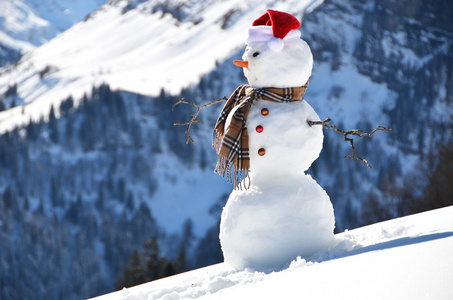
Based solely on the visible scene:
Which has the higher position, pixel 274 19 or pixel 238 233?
pixel 274 19

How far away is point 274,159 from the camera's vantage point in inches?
171

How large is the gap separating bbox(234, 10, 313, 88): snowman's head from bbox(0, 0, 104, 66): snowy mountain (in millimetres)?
76346

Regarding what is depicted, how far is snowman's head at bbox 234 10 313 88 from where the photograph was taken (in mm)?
4355

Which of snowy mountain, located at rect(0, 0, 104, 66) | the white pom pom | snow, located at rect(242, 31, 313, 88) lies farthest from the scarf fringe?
snowy mountain, located at rect(0, 0, 104, 66)

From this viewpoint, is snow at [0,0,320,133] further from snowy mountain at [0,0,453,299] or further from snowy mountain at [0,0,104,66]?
snowy mountain at [0,0,104,66]

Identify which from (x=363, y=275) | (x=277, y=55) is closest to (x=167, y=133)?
(x=277, y=55)

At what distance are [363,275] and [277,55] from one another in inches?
83.1

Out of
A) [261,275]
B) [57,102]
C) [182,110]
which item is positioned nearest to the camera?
[261,275]

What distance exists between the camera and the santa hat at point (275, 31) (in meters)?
4.33

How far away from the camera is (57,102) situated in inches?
1973

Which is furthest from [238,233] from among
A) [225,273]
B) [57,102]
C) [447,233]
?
[57,102]

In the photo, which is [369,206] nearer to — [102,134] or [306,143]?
[306,143]

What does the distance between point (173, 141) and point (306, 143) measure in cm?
4225

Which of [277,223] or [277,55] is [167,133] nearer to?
[277,55]
